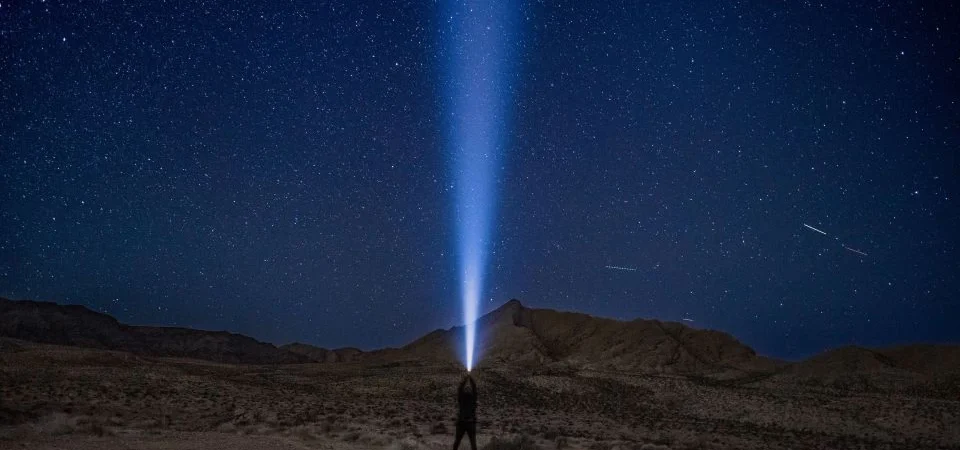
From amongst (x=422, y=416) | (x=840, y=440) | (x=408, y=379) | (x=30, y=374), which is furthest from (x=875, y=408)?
(x=30, y=374)

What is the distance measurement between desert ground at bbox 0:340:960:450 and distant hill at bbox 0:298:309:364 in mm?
66882

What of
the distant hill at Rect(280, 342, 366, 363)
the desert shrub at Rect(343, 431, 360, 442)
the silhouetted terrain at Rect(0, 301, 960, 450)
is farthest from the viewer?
the distant hill at Rect(280, 342, 366, 363)

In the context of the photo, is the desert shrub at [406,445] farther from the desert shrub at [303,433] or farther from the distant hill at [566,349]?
the distant hill at [566,349]

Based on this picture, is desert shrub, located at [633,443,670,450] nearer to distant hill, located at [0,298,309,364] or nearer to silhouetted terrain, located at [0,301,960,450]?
silhouetted terrain, located at [0,301,960,450]

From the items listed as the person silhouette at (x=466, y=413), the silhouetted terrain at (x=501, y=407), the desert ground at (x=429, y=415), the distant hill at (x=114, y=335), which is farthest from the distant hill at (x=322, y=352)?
the person silhouette at (x=466, y=413)

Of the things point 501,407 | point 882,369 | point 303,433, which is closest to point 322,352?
point 882,369

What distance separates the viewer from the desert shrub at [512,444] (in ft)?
53.1

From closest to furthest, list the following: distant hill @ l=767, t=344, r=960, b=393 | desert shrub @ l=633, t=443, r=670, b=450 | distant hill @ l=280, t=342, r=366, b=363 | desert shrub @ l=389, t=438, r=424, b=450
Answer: desert shrub @ l=389, t=438, r=424, b=450
desert shrub @ l=633, t=443, r=670, b=450
distant hill @ l=767, t=344, r=960, b=393
distant hill @ l=280, t=342, r=366, b=363

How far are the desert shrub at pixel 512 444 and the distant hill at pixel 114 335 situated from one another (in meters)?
101

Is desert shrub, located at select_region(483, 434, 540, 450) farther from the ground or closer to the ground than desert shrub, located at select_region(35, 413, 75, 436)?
closer to the ground

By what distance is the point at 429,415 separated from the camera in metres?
25.8

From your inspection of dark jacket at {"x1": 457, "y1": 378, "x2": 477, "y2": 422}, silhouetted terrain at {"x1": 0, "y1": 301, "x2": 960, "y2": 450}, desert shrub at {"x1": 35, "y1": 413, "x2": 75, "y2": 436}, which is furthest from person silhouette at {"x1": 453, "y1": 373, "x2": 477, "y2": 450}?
desert shrub at {"x1": 35, "y1": 413, "x2": 75, "y2": 436}

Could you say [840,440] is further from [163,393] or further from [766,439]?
[163,393]

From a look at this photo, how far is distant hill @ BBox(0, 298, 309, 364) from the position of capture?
10238cm
